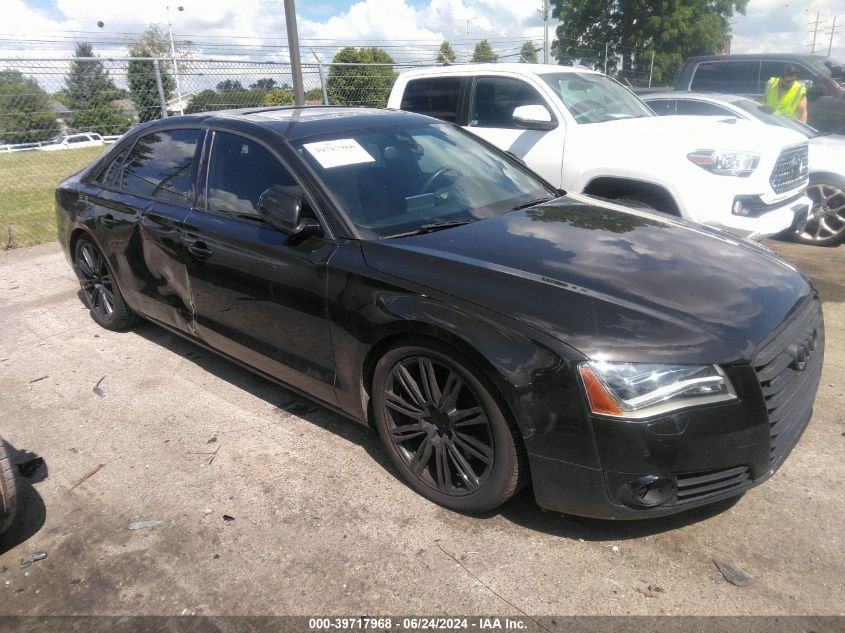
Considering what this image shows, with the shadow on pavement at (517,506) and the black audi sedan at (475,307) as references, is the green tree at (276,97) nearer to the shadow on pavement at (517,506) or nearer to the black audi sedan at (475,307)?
the black audi sedan at (475,307)

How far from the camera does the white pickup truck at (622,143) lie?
207 inches

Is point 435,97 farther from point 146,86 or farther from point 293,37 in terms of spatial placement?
point 146,86

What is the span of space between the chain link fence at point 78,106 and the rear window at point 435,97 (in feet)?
14.0

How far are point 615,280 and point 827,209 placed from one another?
584 cm

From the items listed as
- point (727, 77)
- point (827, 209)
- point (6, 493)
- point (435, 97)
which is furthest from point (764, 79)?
point (6, 493)

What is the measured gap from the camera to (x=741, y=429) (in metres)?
2.35

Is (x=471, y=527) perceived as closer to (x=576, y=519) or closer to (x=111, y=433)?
(x=576, y=519)

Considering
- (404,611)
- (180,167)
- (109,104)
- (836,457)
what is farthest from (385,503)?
(109,104)

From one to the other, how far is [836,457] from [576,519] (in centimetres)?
136

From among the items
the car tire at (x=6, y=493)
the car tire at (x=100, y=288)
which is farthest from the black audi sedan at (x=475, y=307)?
the car tire at (x=6, y=493)

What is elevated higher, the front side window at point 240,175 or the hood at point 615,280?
the front side window at point 240,175

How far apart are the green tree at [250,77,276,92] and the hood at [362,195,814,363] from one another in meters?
9.25

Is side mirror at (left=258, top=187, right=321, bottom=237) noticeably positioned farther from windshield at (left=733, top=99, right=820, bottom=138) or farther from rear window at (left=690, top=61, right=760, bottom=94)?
rear window at (left=690, top=61, right=760, bottom=94)

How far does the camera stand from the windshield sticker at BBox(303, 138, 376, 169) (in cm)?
335
